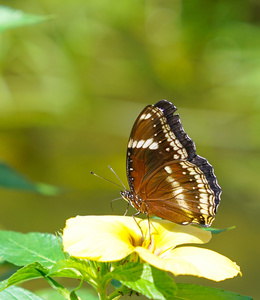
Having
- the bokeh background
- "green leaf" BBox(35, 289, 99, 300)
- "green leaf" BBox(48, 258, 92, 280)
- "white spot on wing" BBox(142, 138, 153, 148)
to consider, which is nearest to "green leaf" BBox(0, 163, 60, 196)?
"green leaf" BBox(35, 289, 99, 300)

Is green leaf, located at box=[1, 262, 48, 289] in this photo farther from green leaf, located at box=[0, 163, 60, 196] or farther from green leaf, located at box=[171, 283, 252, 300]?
green leaf, located at box=[0, 163, 60, 196]

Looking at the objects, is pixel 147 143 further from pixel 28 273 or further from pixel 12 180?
pixel 12 180

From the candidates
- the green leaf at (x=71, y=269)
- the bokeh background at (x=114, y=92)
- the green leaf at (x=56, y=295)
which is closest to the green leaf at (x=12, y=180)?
the green leaf at (x=56, y=295)

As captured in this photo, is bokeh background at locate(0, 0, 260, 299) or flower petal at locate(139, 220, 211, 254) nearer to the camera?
flower petal at locate(139, 220, 211, 254)

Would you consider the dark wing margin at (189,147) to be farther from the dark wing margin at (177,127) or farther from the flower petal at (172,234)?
the flower petal at (172,234)

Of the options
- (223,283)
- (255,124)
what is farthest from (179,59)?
(223,283)

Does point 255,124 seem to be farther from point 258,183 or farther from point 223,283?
point 223,283
